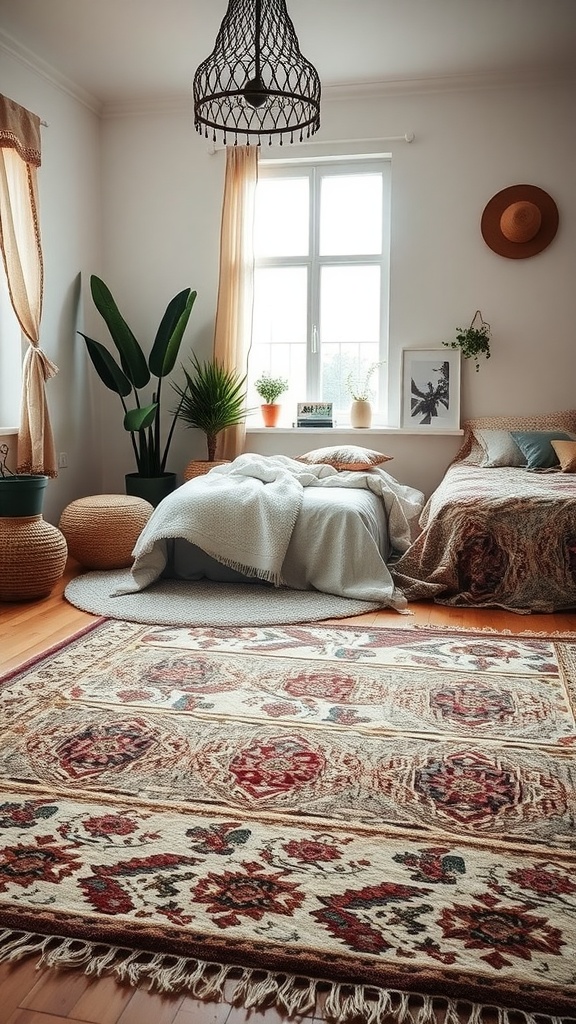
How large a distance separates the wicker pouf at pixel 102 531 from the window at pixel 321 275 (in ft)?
5.13

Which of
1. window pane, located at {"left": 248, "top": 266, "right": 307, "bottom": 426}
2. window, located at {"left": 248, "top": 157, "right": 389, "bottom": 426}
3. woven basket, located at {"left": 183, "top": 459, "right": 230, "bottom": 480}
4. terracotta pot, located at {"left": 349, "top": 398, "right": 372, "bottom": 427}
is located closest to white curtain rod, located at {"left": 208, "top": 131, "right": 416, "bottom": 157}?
window, located at {"left": 248, "top": 157, "right": 389, "bottom": 426}

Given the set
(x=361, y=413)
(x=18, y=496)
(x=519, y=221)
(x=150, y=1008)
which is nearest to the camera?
(x=150, y=1008)

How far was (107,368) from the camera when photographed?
5074 millimetres

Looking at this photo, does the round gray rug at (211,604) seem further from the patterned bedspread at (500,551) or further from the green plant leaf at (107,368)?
the green plant leaf at (107,368)

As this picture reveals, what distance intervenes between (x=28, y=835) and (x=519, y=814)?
1.07m

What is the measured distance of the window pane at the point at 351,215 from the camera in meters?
5.39

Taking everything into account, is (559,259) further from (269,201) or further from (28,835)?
(28,835)

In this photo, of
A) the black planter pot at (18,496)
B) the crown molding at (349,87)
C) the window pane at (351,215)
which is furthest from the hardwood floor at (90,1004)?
the window pane at (351,215)

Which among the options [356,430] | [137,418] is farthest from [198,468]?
[356,430]

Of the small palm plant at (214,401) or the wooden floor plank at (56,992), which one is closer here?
the wooden floor plank at (56,992)

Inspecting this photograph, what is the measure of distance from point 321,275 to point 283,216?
47 centimetres

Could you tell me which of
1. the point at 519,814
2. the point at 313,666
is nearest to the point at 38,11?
the point at 313,666

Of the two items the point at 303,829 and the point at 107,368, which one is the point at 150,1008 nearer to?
the point at 303,829

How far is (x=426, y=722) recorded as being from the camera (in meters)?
2.36
